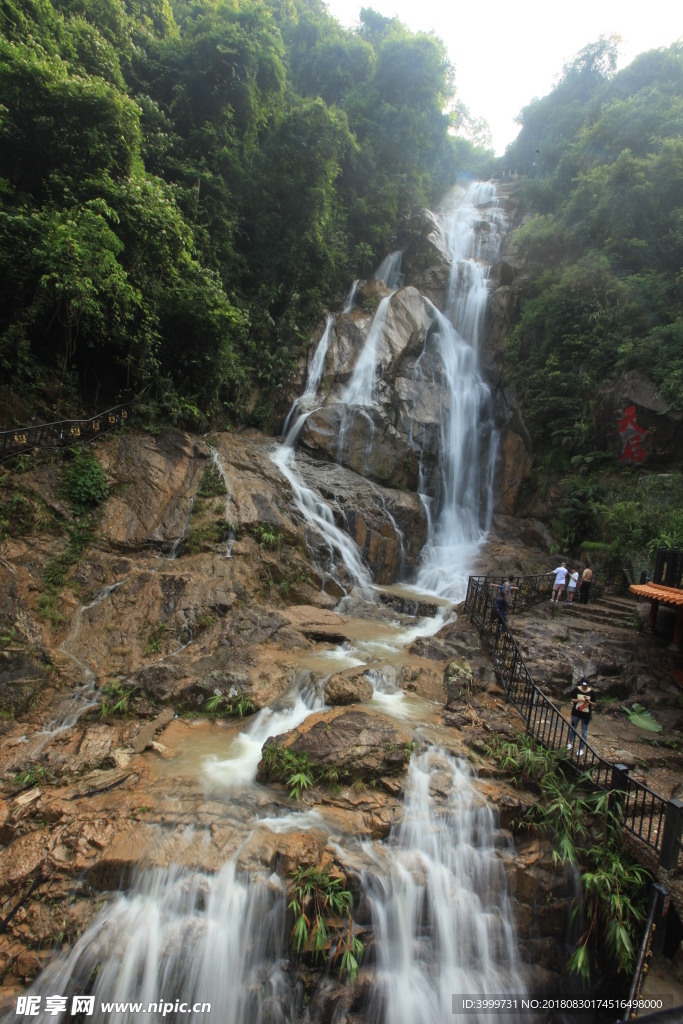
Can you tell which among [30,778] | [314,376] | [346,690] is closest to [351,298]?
[314,376]

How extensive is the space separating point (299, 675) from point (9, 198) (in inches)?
534

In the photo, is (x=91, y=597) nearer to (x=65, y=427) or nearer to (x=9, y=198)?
(x=65, y=427)

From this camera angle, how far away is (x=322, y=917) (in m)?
5.27

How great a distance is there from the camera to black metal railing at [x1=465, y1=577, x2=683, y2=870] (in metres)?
A: 5.89

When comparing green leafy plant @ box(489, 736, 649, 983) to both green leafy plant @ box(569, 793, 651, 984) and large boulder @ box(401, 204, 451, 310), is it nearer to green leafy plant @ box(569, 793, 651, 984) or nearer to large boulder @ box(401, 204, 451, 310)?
green leafy plant @ box(569, 793, 651, 984)

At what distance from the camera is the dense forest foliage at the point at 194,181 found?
11.6 meters

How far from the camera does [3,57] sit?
438 inches

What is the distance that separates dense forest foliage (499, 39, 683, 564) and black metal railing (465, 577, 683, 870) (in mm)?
7041

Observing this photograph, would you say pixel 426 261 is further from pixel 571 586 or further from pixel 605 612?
pixel 605 612

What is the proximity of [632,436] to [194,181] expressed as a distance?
19.1 meters

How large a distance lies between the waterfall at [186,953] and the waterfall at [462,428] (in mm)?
10966

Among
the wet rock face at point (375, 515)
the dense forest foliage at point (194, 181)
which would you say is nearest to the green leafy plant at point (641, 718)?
the wet rock face at point (375, 515)

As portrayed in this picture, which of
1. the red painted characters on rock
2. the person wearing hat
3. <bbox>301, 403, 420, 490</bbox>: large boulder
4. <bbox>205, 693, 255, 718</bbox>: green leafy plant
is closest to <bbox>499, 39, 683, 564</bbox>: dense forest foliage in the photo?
the red painted characters on rock

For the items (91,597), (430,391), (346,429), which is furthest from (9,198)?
(430,391)
